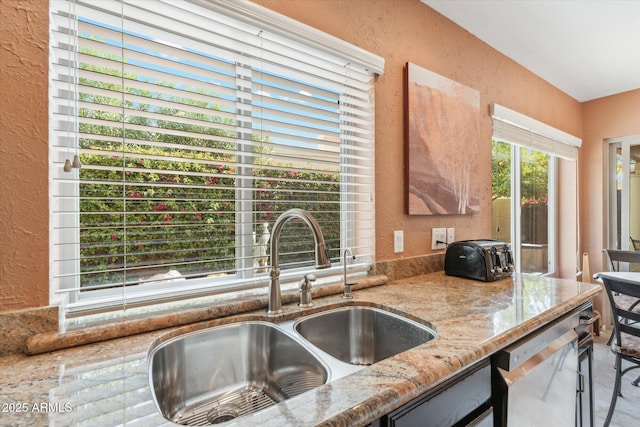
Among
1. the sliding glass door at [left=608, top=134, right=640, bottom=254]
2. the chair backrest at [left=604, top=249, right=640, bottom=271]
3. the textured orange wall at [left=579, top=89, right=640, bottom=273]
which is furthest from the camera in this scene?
the textured orange wall at [left=579, top=89, right=640, bottom=273]

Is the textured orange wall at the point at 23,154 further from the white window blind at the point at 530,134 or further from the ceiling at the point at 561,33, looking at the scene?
the white window blind at the point at 530,134

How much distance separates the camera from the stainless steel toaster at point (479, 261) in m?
1.59

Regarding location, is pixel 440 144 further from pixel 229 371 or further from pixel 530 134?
pixel 229 371

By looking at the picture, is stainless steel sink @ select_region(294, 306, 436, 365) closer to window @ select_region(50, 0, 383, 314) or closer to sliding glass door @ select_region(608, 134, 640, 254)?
window @ select_region(50, 0, 383, 314)

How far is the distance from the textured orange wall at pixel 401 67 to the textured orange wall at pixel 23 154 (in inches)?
29.8

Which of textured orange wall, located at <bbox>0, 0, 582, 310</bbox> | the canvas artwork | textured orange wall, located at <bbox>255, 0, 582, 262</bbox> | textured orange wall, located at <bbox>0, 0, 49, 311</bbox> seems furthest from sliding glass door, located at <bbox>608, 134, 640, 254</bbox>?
textured orange wall, located at <bbox>0, 0, 49, 311</bbox>

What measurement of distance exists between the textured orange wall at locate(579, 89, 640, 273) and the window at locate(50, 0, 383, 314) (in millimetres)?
3446

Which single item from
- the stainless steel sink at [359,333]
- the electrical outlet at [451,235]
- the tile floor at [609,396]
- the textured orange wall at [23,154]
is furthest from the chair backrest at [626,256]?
the textured orange wall at [23,154]

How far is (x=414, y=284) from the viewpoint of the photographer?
1.54 metres

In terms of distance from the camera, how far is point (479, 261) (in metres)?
1.60

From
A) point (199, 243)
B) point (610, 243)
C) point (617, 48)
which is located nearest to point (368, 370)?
point (199, 243)

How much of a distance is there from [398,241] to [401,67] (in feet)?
3.18

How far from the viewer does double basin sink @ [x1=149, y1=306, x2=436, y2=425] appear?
849mm

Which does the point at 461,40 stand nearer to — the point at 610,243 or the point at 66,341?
the point at 66,341
